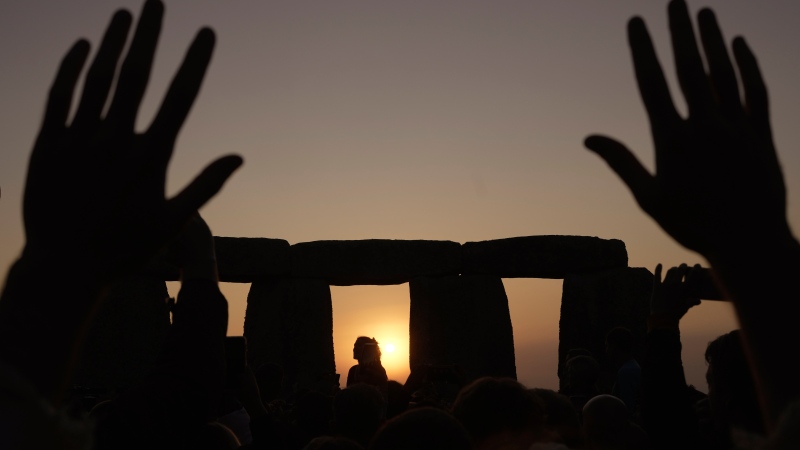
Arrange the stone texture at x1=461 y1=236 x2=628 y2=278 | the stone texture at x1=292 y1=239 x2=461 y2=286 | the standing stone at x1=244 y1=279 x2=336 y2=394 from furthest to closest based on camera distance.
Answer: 1. the stone texture at x1=461 y1=236 x2=628 y2=278
2. the stone texture at x1=292 y1=239 x2=461 y2=286
3. the standing stone at x1=244 y1=279 x2=336 y2=394

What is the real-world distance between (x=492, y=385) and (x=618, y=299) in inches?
472

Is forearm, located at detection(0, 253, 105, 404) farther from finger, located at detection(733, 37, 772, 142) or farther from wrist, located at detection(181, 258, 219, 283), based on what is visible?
finger, located at detection(733, 37, 772, 142)

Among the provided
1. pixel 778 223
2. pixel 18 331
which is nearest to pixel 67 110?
pixel 18 331

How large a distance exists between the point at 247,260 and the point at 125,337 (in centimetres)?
229

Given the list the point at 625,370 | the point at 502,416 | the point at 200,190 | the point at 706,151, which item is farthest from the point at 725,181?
the point at 625,370

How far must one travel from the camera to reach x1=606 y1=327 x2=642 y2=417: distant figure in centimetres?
548

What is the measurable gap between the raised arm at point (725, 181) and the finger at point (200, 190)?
49cm

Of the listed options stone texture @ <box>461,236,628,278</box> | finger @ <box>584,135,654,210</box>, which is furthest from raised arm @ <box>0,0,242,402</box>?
stone texture @ <box>461,236,628,278</box>

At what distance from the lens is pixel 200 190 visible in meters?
1.11

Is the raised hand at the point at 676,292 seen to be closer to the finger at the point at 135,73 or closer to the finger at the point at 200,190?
the finger at the point at 200,190

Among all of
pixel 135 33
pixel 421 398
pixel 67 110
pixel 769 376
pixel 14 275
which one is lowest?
pixel 421 398

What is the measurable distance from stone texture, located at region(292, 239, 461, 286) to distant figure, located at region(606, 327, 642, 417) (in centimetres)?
789

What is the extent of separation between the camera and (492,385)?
7.54 ft

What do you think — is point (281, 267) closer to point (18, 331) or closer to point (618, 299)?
point (618, 299)
